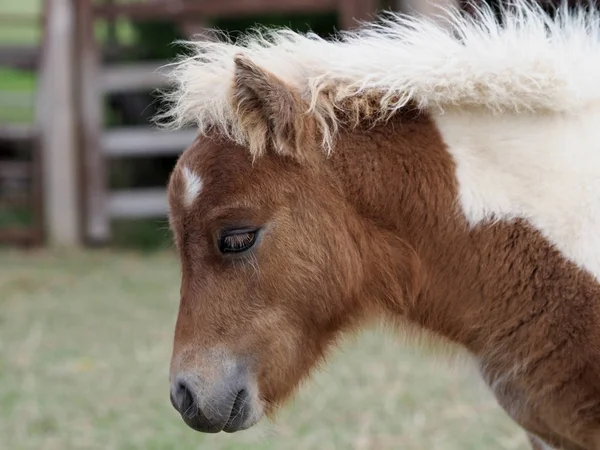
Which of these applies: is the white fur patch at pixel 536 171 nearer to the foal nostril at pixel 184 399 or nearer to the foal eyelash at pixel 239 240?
the foal eyelash at pixel 239 240

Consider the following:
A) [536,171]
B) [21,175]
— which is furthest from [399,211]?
[21,175]

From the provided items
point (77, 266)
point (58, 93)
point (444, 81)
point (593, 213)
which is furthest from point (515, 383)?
point (58, 93)

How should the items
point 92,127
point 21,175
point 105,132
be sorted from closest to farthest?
point 92,127 < point 105,132 < point 21,175

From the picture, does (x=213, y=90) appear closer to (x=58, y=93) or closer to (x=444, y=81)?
(x=444, y=81)

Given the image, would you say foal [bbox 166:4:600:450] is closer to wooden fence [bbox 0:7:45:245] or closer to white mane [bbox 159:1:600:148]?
white mane [bbox 159:1:600:148]

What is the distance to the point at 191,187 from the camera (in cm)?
240

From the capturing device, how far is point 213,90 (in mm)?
2445

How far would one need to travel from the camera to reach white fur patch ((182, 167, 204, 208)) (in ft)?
7.84

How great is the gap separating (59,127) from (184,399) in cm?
634

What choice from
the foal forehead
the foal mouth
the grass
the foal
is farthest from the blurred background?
the foal forehead

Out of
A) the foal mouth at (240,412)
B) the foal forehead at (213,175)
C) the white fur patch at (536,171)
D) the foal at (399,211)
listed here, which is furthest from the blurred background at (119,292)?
the foal forehead at (213,175)

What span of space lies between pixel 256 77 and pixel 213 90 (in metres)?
0.23

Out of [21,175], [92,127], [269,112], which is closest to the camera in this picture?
[269,112]

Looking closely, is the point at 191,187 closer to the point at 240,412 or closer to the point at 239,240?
the point at 239,240
